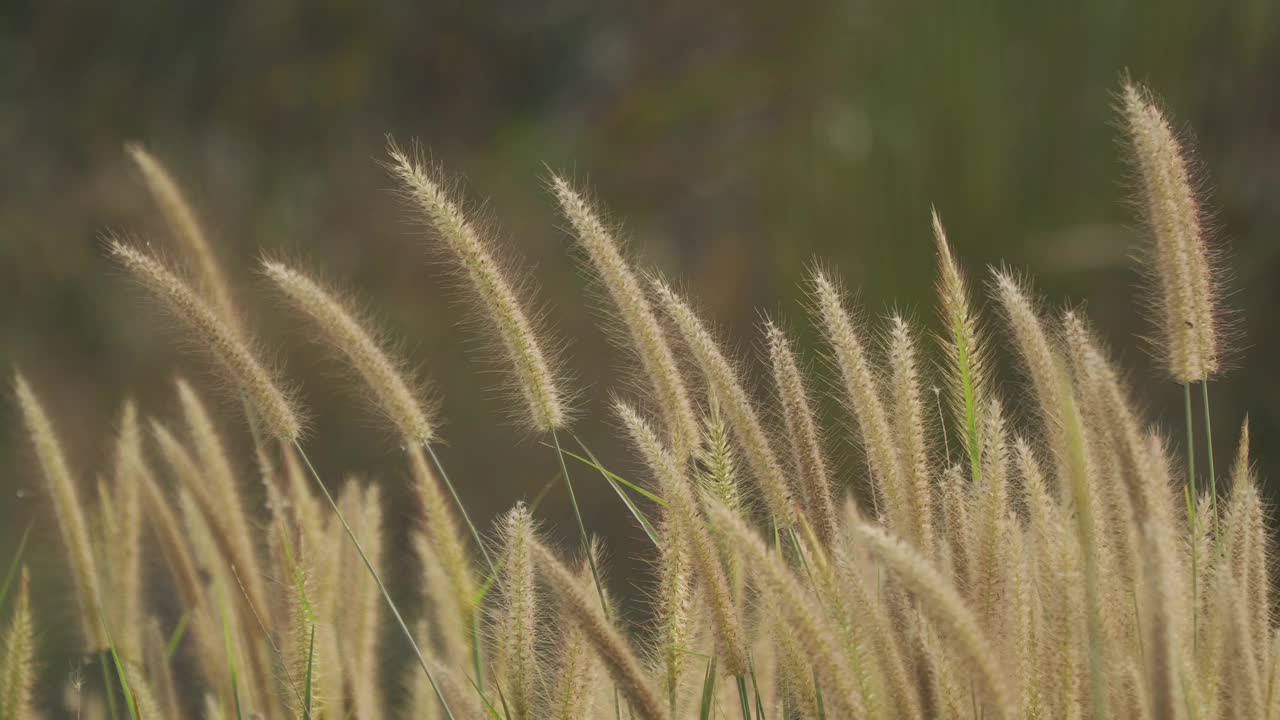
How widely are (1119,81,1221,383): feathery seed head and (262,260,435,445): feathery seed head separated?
0.62 metres

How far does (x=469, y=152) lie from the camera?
11.7ft

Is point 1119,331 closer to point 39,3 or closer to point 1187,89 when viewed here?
point 1187,89

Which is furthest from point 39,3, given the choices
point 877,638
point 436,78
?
point 877,638

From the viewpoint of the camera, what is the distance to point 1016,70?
3090 millimetres

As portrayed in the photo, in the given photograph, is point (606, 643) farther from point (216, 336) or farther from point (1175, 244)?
point (1175, 244)

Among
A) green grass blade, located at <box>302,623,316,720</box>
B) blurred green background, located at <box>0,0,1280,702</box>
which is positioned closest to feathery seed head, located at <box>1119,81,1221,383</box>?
green grass blade, located at <box>302,623,316,720</box>

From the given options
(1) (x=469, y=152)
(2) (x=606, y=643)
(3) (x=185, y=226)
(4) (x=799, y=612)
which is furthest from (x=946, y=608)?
(1) (x=469, y=152)

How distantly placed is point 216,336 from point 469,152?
2554mm

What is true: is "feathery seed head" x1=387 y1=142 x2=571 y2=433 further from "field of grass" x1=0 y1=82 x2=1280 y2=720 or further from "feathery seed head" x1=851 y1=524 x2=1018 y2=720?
"feathery seed head" x1=851 y1=524 x2=1018 y2=720

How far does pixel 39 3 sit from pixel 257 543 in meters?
2.70

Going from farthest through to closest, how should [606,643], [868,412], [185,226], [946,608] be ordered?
[185,226] < [868,412] < [606,643] < [946,608]

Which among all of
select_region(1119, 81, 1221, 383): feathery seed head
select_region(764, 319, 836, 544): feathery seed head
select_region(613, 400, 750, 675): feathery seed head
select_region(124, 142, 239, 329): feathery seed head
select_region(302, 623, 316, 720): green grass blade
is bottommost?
select_region(302, 623, 316, 720): green grass blade

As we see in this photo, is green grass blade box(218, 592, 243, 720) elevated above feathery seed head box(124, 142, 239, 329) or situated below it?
below

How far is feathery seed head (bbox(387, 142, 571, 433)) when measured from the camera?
1045 millimetres
